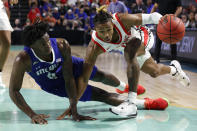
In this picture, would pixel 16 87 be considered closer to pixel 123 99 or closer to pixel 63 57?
pixel 63 57

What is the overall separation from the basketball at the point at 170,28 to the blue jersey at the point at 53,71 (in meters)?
1.10

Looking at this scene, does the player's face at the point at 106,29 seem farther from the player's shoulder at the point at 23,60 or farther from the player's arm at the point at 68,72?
the player's shoulder at the point at 23,60

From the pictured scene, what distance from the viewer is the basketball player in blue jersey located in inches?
102

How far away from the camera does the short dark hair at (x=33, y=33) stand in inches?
99.7

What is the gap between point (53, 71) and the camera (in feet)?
9.70

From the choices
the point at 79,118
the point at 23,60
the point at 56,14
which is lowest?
the point at 56,14

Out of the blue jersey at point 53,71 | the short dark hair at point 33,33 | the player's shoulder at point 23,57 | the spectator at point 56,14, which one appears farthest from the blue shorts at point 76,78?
the spectator at point 56,14

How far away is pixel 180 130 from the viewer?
8.59ft

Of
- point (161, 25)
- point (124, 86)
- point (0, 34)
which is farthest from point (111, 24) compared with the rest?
point (0, 34)

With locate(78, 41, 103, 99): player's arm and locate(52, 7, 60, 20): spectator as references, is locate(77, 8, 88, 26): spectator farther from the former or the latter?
locate(78, 41, 103, 99): player's arm

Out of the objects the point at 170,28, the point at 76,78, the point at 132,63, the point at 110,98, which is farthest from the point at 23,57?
the point at 170,28

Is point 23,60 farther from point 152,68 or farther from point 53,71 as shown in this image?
point 152,68

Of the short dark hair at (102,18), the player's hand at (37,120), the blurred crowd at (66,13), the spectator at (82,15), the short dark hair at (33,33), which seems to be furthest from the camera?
the spectator at (82,15)

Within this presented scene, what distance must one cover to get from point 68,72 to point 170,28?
1.44 m
